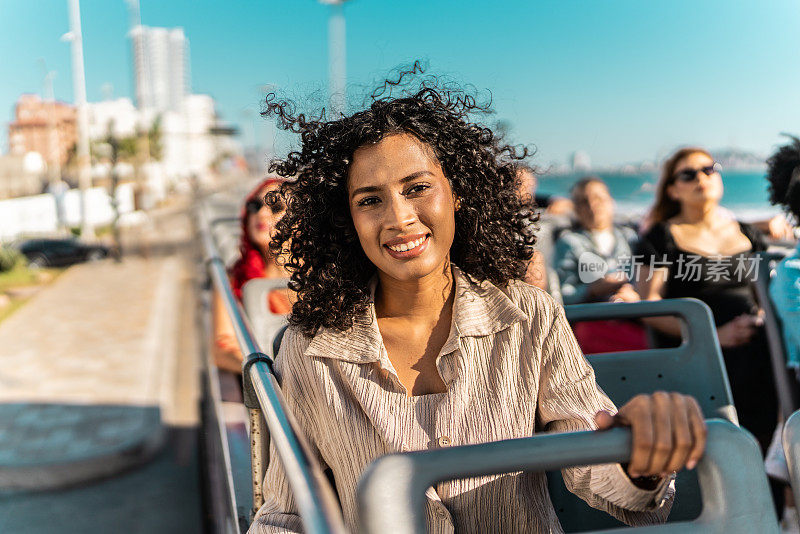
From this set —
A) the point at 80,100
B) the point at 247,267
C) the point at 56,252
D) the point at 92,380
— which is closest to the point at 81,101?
the point at 80,100

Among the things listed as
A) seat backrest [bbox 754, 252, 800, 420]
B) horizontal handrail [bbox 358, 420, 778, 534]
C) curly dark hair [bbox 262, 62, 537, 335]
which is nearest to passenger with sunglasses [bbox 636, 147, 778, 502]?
seat backrest [bbox 754, 252, 800, 420]

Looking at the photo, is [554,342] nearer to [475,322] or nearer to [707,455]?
[475,322]

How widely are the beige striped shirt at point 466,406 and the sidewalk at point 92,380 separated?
5.30m

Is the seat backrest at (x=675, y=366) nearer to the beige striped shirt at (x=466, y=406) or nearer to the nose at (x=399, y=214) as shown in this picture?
the beige striped shirt at (x=466, y=406)

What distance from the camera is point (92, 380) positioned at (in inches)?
366

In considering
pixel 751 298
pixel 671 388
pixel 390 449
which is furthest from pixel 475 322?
pixel 751 298

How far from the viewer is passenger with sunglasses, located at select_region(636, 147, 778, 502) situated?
2.93 meters

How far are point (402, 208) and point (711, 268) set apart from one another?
1.97 meters

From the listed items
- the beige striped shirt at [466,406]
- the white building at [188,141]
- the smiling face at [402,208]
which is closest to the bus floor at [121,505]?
the beige striped shirt at [466,406]

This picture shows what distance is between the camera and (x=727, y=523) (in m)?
1.04

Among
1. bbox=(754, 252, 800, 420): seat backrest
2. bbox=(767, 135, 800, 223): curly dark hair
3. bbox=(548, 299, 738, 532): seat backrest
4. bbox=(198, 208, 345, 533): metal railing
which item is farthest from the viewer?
bbox=(767, 135, 800, 223): curly dark hair

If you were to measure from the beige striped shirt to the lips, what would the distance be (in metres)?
0.15

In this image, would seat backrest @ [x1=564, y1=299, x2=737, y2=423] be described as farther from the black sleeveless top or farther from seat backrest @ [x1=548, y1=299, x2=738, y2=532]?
the black sleeveless top

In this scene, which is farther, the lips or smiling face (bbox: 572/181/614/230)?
smiling face (bbox: 572/181/614/230)
